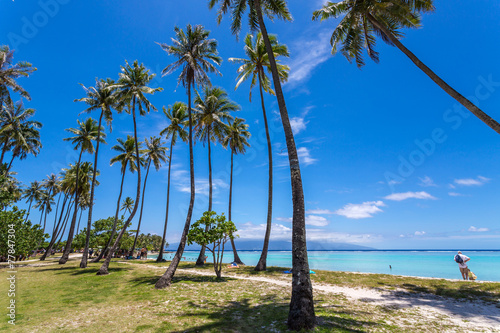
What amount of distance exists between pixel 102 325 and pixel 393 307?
1171 cm

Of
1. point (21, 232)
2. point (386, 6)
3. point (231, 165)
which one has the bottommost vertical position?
point (21, 232)

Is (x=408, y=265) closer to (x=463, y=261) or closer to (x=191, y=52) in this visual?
(x=463, y=261)

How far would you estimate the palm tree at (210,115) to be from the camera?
25.1 m

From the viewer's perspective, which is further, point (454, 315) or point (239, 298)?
point (239, 298)

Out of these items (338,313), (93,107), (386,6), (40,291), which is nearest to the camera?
(338,313)

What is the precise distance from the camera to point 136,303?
1057 cm

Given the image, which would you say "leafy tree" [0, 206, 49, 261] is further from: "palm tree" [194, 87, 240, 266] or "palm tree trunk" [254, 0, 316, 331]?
"palm tree trunk" [254, 0, 316, 331]

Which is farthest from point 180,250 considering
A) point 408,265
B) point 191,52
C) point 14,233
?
point 408,265

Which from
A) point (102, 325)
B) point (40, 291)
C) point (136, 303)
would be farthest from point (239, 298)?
point (40, 291)

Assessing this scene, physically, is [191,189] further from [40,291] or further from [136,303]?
[40,291]

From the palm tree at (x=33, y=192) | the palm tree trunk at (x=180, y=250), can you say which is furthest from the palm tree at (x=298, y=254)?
the palm tree at (x=33, y=192)

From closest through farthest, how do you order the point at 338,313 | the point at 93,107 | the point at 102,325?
the point at 102,325, the point at 338,313, the point at 93,107

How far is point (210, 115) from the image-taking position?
25453 mm

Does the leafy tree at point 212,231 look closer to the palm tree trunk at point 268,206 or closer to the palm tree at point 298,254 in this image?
the palm tree trunk at point 268,206
